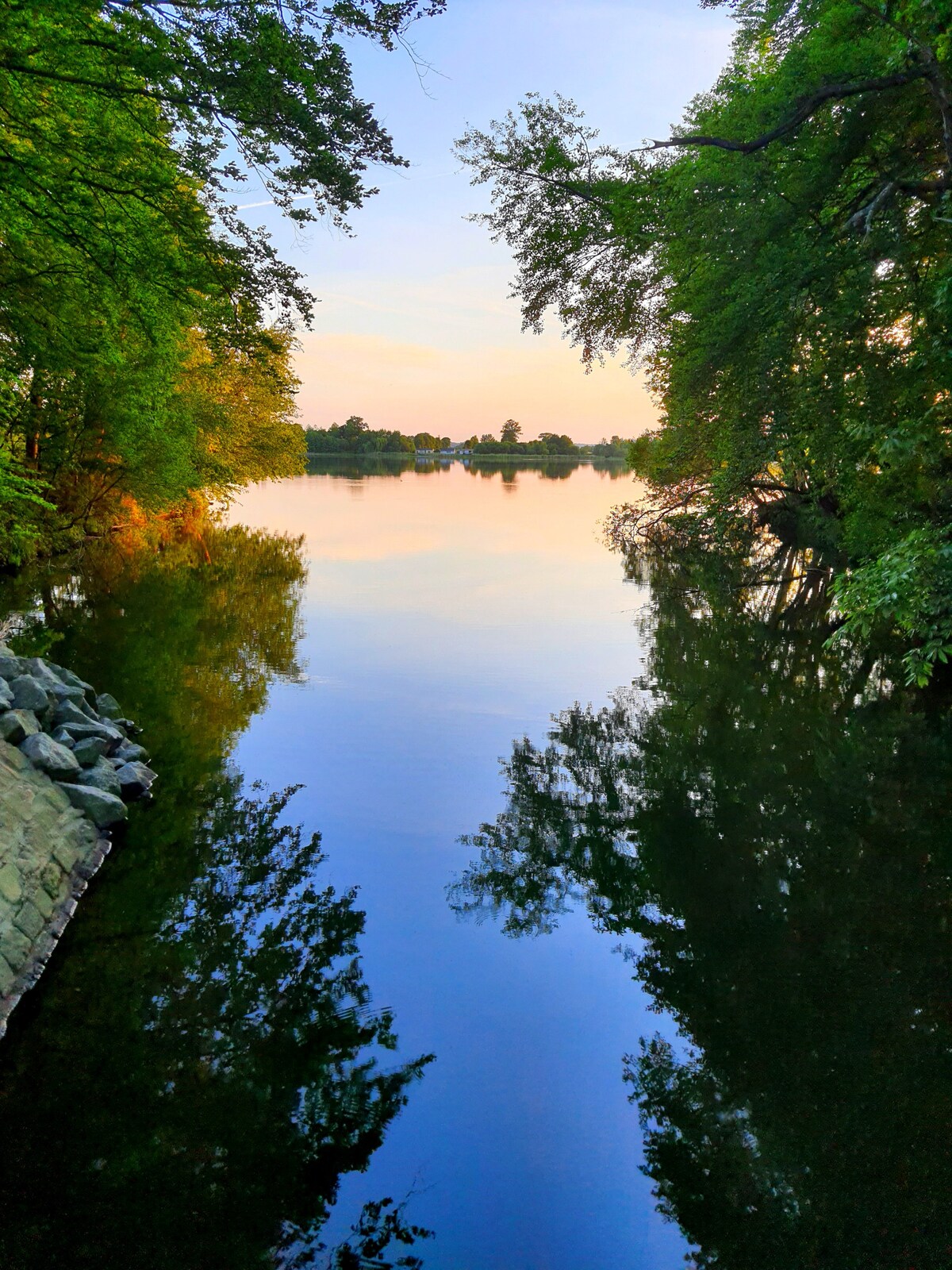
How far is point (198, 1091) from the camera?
18.8 feet

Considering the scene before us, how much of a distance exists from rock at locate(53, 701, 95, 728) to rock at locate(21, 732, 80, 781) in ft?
3.51

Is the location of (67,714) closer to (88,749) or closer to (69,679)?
(88,749)

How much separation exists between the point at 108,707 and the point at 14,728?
319 cm

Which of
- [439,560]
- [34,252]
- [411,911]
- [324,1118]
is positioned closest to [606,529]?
[439,560]

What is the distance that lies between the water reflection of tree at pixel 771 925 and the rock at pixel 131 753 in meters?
4.58

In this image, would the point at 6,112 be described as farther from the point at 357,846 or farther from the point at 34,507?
the point at 34,507

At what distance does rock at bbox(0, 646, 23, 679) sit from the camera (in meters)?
11.0

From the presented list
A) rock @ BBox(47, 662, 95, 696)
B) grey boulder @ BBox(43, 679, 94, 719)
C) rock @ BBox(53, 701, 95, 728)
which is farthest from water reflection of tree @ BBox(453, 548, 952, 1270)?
rock @ BBox(47, 662, 95, 696)

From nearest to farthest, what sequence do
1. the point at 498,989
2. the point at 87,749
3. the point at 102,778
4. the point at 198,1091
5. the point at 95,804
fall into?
the point at 198,1091, the point at 498,989, the point at 95,804, the point at 102,778, the point at 87,749

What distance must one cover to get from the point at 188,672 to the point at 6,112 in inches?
357

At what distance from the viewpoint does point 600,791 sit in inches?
453

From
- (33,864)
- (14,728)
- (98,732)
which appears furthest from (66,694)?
(33,864)

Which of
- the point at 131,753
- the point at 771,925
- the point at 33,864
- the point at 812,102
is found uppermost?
the point at 812,102

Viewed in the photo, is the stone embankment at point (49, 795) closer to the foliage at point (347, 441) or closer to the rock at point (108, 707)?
the rock at point (108, 707)
